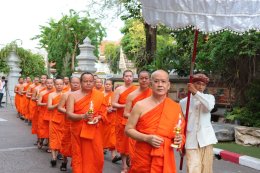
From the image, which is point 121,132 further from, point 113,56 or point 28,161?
point 113,56

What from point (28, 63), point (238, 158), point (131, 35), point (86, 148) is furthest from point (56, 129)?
point (131, 35)

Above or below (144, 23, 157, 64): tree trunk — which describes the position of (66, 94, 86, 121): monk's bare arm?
below

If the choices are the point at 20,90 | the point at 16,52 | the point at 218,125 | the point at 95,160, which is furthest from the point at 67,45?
the point at 95,160

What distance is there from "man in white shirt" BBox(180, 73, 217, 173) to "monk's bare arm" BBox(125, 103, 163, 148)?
111cm

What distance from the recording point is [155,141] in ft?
12.4

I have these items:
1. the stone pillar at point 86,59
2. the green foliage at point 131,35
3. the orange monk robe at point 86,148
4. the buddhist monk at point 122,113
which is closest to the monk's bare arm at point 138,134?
the orange monk robe at point 86,148

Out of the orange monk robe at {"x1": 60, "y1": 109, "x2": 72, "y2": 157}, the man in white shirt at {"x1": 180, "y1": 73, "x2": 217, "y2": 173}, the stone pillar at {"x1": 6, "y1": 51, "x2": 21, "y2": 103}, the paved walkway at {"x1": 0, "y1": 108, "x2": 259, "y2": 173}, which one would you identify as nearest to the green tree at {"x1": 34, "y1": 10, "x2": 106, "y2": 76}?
the stone pillar at {"x1": 6, "y1": 51, "x2": 21, "y2": 103}

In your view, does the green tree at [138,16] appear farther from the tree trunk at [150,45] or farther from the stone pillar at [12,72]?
the stone pillar at [12,72]

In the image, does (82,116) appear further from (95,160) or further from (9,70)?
(9,70)

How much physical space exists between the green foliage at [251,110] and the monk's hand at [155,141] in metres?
7.29

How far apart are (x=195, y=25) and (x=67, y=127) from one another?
137 inches

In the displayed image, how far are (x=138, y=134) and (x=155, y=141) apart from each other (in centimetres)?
21

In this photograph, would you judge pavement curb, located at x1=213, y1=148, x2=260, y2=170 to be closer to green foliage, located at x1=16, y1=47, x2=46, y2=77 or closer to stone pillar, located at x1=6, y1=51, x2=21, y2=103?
stone pillar, located at x1=6, y1=51, x2=21, y2=103

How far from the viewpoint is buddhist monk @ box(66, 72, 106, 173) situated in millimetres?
5723
